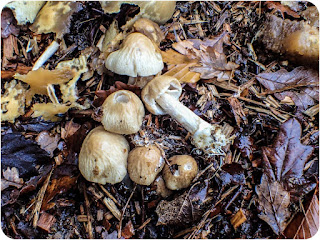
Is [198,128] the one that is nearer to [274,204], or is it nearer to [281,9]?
[274,204]

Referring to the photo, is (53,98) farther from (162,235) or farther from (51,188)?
(162,235)

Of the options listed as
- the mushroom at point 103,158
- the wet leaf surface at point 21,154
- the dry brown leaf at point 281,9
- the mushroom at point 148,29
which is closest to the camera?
the mushroom at point 103,158

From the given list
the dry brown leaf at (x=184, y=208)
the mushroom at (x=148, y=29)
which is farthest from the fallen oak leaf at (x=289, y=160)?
the mushroom at (x=148, y=29)

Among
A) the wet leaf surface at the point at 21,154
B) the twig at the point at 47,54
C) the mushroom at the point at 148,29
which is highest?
the mushroom at the point at 148,29

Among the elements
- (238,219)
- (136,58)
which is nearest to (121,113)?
(136,58)

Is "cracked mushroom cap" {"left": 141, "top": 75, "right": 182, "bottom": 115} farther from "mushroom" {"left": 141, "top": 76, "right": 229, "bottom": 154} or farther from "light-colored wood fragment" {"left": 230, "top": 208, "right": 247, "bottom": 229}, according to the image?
"light-colored wood fragment" {"left": 230, "top": 208, "right": 247, "bottom": 229}

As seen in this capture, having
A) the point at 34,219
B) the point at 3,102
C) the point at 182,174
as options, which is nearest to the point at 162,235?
the point at 182,174

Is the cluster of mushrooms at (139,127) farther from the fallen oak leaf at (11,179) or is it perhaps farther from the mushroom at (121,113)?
the fallen oak leaf at (11,179)
